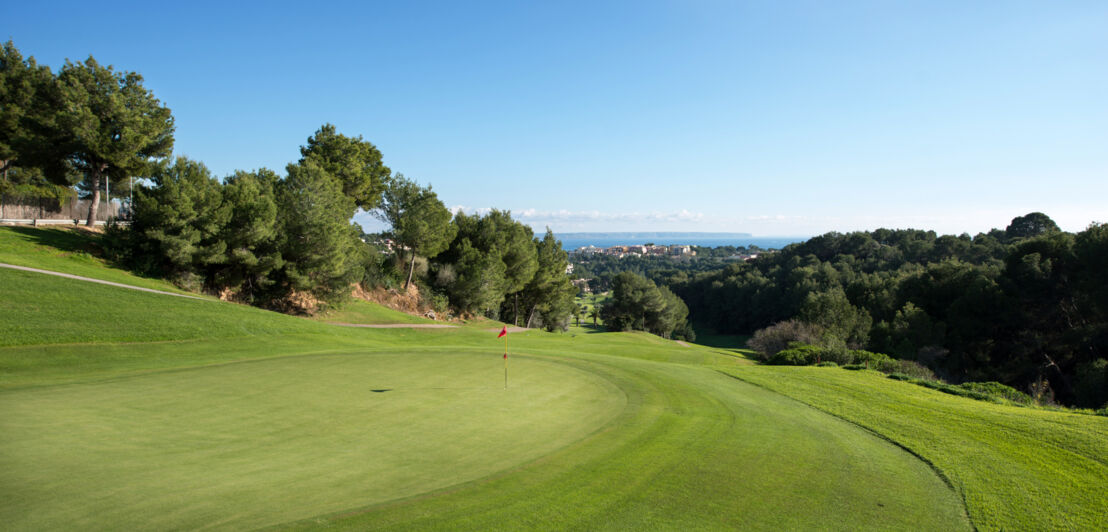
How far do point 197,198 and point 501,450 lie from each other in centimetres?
3166

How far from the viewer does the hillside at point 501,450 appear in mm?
6391

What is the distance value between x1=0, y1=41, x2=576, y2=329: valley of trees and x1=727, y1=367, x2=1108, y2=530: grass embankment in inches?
1305

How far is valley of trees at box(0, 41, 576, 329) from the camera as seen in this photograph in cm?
3066

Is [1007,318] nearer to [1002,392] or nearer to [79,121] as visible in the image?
[1002,392]

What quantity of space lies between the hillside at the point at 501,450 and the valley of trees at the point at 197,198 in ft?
51.9

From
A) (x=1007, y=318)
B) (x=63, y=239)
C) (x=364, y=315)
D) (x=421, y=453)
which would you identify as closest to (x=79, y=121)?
(x=63, y=239)

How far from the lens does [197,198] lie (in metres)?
31.0

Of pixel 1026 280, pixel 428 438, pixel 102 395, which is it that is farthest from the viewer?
pixel 1026 280

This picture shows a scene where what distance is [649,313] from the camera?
3479 inches

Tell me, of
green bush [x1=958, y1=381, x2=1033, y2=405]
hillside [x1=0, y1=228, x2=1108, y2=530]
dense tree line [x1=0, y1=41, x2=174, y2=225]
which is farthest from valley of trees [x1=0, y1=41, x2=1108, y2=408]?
hillside [x1=0, y1=228, x2=1108, y2=530]

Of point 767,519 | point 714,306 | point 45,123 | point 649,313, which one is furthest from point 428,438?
point 714,306

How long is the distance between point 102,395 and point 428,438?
314 inches

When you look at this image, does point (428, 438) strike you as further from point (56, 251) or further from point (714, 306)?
point (714, 306)

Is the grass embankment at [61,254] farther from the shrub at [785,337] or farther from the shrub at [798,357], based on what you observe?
the shrub at [785,337]
